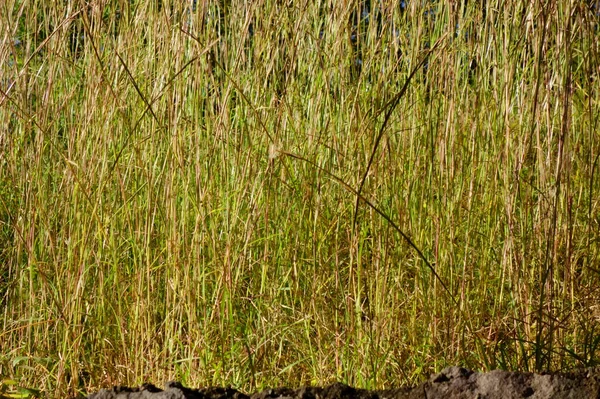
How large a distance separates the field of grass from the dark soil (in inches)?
18.9

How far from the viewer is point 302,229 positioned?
232 centimetres

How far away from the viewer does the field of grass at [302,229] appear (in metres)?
2.02

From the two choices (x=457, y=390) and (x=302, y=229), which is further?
(x=302, y=229)

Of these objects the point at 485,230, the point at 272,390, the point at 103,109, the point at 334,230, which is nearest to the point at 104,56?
the point at 103,109

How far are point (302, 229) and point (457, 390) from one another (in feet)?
3.30

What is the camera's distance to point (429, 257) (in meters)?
2.26

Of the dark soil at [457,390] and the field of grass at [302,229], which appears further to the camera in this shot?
the field of grass at [302,229]

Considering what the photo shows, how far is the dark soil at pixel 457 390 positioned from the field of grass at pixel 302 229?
1.58ft

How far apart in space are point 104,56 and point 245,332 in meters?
0.90

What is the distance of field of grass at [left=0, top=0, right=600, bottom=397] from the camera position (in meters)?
2.02

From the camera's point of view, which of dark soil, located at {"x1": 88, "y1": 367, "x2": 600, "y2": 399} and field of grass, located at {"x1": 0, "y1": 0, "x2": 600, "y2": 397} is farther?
field of grass, located at {"x1": 0, "y1": 0, "x2": 600, "y2": 397}

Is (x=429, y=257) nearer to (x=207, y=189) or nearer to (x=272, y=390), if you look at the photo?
(x=207, y=189)

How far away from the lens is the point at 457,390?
4.52 ft

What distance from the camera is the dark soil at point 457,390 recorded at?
135 centimetres
